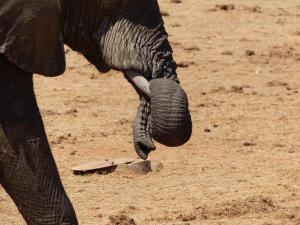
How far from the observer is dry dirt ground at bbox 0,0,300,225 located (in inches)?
269

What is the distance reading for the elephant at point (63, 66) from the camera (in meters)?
4.07

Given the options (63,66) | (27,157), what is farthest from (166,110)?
(27,157)

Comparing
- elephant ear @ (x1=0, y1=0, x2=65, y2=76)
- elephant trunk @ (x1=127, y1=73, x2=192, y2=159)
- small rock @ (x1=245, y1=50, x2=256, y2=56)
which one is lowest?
small rock @ (x1=245, y1=50, x2=256, y2=56)

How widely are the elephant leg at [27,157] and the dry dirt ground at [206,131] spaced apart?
2071 mm

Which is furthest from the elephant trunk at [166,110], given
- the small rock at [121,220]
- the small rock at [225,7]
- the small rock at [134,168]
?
the small rock at [225,7]

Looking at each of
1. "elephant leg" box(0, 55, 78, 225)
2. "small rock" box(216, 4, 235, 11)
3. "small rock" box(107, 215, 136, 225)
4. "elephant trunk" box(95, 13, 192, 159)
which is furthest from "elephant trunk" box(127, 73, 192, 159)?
"small rock" box(216, 4, 235, 11)

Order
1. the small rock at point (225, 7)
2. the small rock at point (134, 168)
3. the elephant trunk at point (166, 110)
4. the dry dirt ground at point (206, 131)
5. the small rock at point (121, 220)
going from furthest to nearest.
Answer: the small rock at point (225, 7)
the small rock at point (134, 168)
the dry dirt ground at point (206, 131)
the small rock at point (121, 220)
the elephant trunk at point (166, 110)

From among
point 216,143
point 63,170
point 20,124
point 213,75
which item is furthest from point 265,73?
point 20,124

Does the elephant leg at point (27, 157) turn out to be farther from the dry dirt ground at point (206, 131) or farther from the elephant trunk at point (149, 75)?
the dry dirt ground at point (206, 131)

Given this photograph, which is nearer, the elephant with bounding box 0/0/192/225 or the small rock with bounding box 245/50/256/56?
the elephant with bounding box 0/0/192/225

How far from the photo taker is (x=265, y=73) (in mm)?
10633

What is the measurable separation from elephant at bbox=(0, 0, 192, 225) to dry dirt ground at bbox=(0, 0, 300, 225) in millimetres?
2191

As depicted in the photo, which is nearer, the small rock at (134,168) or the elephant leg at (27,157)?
the elephant leg at (27,157)

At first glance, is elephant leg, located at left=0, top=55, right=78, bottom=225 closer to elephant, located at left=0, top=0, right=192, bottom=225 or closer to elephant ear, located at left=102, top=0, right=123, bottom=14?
elephant, located at left=0, top=0, right=192, bottom=225
